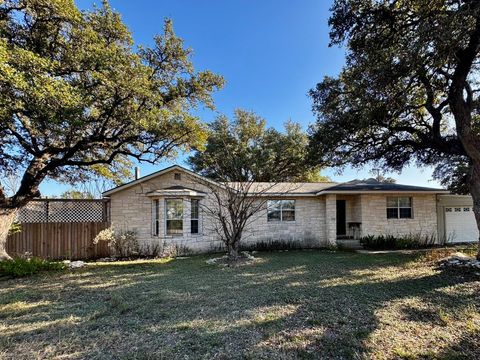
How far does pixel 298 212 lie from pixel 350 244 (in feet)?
10.2

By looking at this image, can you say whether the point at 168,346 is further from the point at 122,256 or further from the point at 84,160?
the point at 84,160

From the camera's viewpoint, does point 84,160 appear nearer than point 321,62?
Yes

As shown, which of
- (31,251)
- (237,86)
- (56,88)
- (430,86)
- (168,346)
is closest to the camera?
(168,346)

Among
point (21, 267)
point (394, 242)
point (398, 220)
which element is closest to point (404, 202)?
point (398, 220)

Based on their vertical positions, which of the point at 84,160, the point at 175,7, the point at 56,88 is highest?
the point at 175,7

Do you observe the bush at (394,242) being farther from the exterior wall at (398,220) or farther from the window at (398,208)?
the window at (398,208)

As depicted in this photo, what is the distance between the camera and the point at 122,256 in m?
12.0

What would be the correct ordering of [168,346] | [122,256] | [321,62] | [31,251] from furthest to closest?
[321,62]
[122,256]
[31,251]
[168,346]

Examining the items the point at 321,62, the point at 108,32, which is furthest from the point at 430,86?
the point at 108,32

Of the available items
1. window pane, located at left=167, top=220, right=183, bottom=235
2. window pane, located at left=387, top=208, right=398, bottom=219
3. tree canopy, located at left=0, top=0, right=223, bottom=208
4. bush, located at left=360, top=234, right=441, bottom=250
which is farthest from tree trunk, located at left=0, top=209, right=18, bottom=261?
window pane, located at left=387, top=208, right=398, bottom=219

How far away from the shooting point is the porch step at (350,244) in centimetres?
1341

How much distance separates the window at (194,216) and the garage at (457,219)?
13.4 metres

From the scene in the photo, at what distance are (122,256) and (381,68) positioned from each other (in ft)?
39.8

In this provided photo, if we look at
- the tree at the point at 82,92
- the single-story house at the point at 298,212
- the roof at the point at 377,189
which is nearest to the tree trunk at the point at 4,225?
the tree at the point at 82,92
